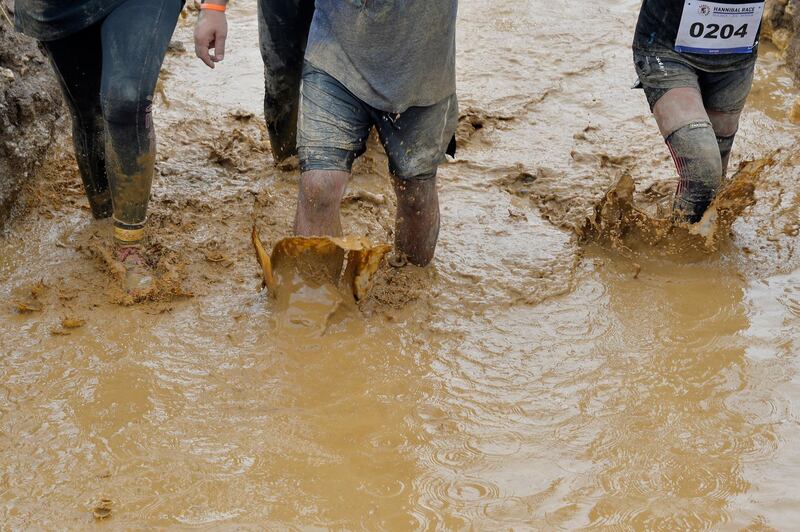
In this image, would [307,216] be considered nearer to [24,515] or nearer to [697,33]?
[24,515]

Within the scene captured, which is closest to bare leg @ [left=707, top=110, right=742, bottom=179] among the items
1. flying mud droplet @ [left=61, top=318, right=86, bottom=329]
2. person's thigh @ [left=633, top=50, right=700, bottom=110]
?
person's thigh @ [left=633, top=50, right=700, bottom=110]

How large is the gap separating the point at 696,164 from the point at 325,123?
1.64 meters

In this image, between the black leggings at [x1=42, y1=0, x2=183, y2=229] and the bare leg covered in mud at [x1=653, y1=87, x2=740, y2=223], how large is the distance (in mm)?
2103

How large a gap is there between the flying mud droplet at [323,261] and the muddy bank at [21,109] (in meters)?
1.43

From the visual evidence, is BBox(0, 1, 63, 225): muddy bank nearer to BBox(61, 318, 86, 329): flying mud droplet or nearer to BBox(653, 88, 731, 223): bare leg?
BBox(61, 318, 86, 329): flying mud droplet

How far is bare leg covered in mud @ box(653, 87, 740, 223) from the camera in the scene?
4.02 meters

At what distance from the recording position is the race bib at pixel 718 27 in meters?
3.98

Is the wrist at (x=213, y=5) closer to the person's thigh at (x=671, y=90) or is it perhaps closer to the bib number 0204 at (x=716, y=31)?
the person's thigh at (x=671, y=90)

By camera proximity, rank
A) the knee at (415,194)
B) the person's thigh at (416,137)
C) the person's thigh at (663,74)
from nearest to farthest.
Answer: the person's thigh at (416,137), the knee at (415,194), the person's thigh at (663,74)

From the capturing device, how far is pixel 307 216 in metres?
3.55

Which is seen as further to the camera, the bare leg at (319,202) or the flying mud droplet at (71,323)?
the flying mud droplet at (71,323)

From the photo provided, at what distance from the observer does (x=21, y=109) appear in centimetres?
464

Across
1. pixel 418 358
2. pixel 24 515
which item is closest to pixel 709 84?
pixel 418 358

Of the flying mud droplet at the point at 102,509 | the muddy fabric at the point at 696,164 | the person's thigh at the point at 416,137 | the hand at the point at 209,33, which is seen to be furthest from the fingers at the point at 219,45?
the muddy fabric at the point at 696,164
